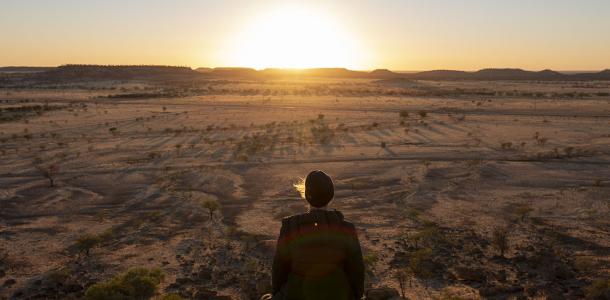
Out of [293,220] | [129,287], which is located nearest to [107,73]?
[129,287]

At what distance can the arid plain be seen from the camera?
10070 mm

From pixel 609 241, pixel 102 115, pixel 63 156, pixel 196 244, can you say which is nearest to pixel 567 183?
pixel 609 241

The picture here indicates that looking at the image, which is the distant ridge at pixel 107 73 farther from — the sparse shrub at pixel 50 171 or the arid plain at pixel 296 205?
the sparse shrub at pixel 50 171

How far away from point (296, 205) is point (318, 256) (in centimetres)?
1195

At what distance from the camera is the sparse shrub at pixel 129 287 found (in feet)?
28.6

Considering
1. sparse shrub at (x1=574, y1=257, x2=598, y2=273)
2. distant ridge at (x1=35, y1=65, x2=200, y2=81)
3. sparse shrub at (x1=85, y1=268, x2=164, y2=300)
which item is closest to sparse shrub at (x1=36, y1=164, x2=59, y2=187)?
sparse shrub at (x1=85, y1=268, x2=164, y2=300)

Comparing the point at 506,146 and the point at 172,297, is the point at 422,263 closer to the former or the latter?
the point at 172,297

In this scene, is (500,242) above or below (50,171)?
above

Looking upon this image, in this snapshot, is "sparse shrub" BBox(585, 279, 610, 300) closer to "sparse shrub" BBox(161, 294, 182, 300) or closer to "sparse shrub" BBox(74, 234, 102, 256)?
"sparse shrub" BBox(161, 294, 182, 300)

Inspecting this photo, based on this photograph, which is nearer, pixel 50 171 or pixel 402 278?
pixel 402 278

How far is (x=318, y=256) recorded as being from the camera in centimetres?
360

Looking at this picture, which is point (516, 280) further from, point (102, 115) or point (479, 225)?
point (102, 115)

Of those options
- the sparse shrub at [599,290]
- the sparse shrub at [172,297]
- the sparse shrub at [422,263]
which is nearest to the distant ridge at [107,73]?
the sparse shrub at [172,297]

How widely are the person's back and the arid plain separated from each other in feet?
16.1
